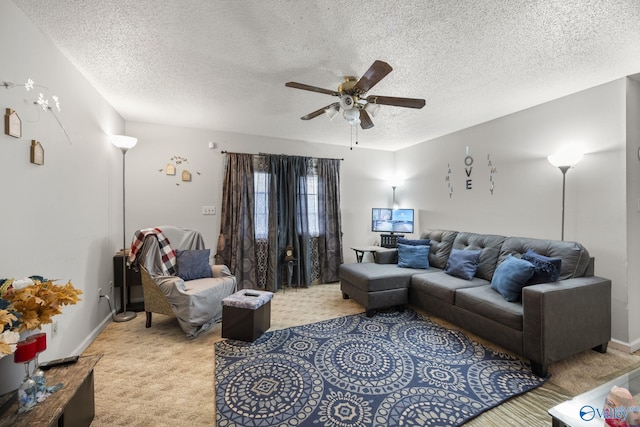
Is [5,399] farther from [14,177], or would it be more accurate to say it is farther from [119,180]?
[119,180]

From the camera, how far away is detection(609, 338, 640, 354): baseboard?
2.25m

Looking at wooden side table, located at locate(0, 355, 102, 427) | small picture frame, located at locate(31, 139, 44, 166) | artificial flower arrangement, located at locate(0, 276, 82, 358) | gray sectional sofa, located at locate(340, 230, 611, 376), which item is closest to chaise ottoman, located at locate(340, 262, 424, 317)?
gray sectional sofa, located at locate(340, 230, 611, 376)

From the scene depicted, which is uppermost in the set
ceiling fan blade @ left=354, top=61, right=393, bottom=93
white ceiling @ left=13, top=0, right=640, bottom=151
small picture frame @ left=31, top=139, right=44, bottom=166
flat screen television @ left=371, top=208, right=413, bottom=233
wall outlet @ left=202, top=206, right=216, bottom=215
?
white ceiling @ left=13, top=0, right=640, bottom=151

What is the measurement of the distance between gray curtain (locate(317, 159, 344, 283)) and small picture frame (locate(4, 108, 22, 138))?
11.3 ft

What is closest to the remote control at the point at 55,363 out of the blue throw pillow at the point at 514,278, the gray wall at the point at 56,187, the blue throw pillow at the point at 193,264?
the gray wall at the point at 56,187

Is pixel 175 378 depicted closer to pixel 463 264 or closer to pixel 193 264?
pixel 193 264

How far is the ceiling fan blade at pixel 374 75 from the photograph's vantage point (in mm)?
1664

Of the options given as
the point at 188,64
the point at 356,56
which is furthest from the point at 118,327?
the point at 356,56

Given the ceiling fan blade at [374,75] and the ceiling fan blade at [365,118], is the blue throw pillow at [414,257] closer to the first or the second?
the ceiling fan blade at [365,118]

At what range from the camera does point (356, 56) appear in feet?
6.57

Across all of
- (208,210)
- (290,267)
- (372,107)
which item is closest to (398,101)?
(372,107)

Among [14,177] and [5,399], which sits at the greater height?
[14,177]

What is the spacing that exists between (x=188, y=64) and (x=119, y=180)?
1.94 metres

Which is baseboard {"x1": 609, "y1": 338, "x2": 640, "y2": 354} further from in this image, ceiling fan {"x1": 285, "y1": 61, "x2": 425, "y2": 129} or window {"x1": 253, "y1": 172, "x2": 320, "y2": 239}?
window {"x1": 253, "y1": 172, "x2": 320, "y2": 239}
